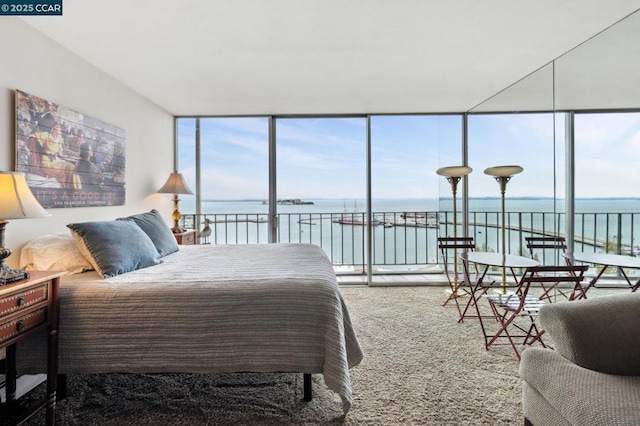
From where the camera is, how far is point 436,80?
321cm

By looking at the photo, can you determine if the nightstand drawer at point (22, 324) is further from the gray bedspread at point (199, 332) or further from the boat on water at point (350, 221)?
the boat on water at point (350, 221)

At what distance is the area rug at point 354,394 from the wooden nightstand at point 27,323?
0.80ft

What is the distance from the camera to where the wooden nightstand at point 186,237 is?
3727 millimetres

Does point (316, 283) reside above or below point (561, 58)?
below

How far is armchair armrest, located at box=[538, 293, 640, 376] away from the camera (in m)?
1.30

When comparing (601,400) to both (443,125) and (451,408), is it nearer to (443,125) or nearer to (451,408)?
(451,408)

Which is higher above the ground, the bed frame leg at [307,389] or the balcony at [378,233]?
the balcony at [378,233]

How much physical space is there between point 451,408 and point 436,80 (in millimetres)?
2905

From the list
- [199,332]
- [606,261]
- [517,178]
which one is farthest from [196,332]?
[517,178]

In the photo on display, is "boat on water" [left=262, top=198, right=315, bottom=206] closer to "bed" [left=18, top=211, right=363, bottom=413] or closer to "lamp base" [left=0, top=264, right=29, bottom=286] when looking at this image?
"bed" [left=18, top=211, right=363, bottom=413]

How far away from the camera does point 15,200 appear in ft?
4.81

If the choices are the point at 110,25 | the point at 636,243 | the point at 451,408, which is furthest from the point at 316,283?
the point at 636,243

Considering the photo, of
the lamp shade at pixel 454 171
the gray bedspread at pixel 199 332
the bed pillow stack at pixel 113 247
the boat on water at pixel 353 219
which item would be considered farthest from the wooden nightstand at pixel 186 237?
the lamp shade at pixel 454 171

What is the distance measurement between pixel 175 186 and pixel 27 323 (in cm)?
264
